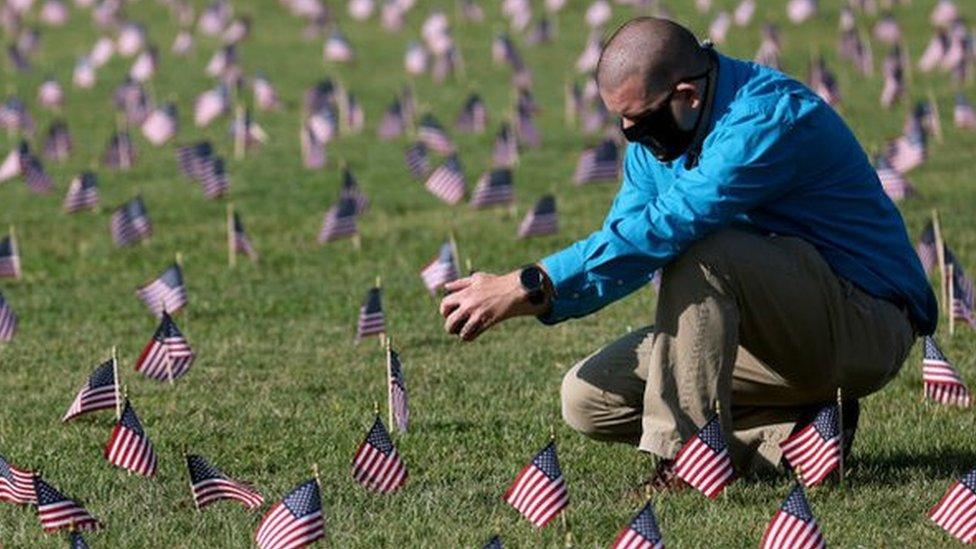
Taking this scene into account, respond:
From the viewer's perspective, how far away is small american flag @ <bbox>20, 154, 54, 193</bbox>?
58.7 ft

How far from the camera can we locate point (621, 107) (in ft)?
23.7

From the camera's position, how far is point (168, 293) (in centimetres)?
1208

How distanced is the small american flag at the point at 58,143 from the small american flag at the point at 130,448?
40.8 feet

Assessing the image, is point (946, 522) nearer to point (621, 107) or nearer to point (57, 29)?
point (621, 107)

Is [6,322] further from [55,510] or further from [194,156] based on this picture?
[194,156]

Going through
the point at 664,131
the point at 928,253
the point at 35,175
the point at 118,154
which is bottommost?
the point at 118,154

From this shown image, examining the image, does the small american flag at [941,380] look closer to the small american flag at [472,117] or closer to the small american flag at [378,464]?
the small american flag at [378,464]

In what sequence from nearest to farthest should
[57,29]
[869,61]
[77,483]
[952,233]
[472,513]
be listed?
[472,513] < [77,483] < [952,233] < [869,61] < [57,29]

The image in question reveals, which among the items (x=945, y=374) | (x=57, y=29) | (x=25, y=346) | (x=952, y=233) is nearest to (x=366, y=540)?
(x=945, y=374)

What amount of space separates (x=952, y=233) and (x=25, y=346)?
5.91 m

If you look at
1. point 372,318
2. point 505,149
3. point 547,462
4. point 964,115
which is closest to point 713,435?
point 547,462

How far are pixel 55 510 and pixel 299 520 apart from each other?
3.21 ft

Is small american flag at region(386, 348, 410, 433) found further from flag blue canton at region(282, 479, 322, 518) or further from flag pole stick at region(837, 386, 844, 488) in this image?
flag blue canton at region(282, 479, 322, 518)

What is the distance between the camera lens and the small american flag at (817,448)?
755 centimetres
